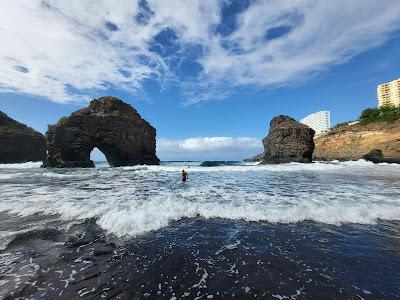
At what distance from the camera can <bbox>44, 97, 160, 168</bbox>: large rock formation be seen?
50875 mm

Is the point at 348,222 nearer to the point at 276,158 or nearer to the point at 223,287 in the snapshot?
the point at 223,287

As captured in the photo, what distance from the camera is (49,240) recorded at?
6.64 metres

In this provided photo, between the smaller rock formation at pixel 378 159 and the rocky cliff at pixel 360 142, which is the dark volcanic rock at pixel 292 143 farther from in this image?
the rocky cliff at pixel 360 142

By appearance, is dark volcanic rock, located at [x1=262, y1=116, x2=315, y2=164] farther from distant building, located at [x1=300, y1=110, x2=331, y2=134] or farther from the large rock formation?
distant building, located at [x1=300, y1=110, x2=331, y2=134]

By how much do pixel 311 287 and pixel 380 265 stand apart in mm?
1804

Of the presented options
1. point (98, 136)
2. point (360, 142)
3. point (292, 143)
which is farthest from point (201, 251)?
point (360, 142)

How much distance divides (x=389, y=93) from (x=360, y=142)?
84134 mm

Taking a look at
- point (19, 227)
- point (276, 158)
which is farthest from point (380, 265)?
point (276, 158)

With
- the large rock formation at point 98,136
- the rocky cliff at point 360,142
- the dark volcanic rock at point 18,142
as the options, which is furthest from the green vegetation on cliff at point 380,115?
the dark volcanic rock at point 18,142

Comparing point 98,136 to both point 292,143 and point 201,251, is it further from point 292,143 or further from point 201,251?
point 201,251

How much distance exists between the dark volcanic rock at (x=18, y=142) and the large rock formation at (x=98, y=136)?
34283mm

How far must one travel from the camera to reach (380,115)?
72125mm

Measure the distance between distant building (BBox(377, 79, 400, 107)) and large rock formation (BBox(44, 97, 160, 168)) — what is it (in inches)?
4534

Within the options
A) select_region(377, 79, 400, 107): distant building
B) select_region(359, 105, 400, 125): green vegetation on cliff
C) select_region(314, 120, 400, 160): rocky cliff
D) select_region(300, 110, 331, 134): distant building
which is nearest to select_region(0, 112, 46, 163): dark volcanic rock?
select_region(314, 120, 400, 160): rocky cliff
